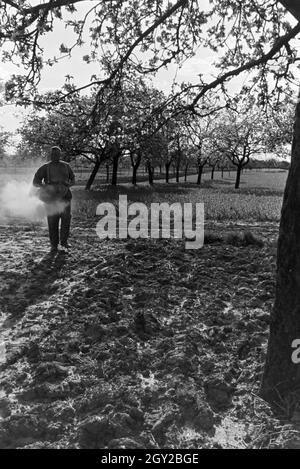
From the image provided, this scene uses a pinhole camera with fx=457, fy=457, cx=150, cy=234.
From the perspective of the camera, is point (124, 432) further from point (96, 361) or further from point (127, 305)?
point (127, 305)

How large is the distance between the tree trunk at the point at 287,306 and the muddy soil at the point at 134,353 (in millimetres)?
211

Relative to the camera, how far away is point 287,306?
3582mm

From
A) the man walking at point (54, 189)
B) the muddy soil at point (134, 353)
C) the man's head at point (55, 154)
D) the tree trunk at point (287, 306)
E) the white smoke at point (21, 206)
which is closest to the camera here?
the muddy soil at point (134, 353)

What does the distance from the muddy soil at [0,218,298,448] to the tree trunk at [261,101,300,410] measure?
0.21 m

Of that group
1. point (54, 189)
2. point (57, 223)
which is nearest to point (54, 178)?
point (54, 189)

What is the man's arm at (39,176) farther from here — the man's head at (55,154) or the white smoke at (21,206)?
the white smoke at (21,206)

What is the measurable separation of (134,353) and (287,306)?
5.09 ft

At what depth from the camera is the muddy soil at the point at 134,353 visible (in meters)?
3.18

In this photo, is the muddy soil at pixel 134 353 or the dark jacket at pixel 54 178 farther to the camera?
the dark jacket at pixel 54 178

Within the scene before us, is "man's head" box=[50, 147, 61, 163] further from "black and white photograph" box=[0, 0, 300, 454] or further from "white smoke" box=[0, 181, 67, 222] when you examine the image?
"white smoke" box=[0, 181, 67, 222]

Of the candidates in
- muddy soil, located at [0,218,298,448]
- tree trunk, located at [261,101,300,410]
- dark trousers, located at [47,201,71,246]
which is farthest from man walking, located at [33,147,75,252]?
tree trunk, located at [261,101,300,410]

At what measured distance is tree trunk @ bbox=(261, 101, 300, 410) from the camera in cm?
350

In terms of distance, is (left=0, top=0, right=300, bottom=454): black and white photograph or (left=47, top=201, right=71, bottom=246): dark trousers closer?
(left=0, top=0, right=300, bottom=454): black and white photograph

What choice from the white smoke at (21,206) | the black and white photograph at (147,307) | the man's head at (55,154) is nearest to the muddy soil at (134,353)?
the black and white photograph at (147,307)
